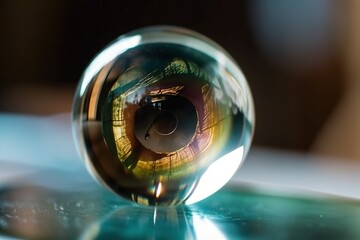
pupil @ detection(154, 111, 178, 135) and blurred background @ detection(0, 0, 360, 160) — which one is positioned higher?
blurred background @ detection(0, 0, 360, 160)

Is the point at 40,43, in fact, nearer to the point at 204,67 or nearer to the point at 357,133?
the point at 357,133

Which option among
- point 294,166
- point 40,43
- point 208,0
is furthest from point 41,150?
point 40,43

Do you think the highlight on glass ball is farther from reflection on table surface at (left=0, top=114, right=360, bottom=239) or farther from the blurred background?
the blurred background

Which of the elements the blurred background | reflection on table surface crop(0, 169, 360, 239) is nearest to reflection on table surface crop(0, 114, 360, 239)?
reflection on table surface crop(0, 169, 360, 239)

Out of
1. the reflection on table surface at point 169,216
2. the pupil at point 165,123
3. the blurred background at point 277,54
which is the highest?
the blurred background at point 277,54

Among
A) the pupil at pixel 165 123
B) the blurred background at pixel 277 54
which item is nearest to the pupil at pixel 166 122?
the pupil at pixel 165 123

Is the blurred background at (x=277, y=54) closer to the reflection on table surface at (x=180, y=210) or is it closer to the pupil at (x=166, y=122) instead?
the reflection on table surface at (x=180, y=210)

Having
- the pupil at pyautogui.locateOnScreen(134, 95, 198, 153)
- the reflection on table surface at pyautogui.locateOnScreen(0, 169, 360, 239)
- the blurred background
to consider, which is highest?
the blurred background
